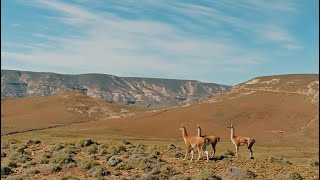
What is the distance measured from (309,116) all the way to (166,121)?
125ft

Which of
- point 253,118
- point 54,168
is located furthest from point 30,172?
point 253,118

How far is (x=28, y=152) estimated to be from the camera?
30.4 metres

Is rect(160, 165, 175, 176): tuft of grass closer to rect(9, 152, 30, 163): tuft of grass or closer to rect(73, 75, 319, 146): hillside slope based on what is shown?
rect(9, 152, 30, 163): tuft of grass

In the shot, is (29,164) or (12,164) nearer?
(12,164)

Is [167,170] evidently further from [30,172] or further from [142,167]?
[30,172]

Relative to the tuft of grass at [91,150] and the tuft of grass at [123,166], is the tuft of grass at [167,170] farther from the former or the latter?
the tuft of grass at [91,150]

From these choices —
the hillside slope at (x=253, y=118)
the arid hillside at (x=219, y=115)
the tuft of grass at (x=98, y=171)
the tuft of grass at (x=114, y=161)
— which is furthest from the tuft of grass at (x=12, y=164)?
the hillside slope at (x=253, y=118)

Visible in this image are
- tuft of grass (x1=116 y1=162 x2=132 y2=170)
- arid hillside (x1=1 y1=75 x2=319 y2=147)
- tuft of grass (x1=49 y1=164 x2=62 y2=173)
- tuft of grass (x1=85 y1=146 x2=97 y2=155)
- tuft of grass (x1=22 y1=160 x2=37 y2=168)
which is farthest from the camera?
arid hillside (x1=1 y1=75 x2=319 y2=147)

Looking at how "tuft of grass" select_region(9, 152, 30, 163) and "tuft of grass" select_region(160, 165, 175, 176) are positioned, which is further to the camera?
"tuft of grass" select_region(9, 152, 30, 163)

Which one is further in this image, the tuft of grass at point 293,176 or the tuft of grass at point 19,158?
the tuft of grass at point 19,158

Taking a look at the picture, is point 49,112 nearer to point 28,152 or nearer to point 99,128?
point 99,128

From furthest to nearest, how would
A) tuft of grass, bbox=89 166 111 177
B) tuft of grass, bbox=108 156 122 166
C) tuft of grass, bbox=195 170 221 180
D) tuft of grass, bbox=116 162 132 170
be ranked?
tuft of grass, bbox=108 156 122 166, tuft of grass, bbox=116 162 132 170, tuft of grass, bbox=89 166 111 177, tuft of grass, bbox=195 170 221 180

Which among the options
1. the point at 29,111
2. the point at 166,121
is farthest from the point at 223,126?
the point at 29,111

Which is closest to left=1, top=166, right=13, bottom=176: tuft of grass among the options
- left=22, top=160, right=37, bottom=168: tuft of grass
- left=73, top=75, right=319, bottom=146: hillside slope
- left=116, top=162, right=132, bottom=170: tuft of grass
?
left=22, top=160, right=37, bottom=168: tuft of grass
